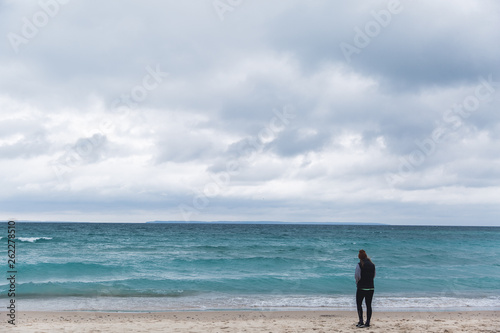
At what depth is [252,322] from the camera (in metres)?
11.2

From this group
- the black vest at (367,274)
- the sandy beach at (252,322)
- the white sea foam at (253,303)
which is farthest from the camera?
the white sea foam at (253,303)

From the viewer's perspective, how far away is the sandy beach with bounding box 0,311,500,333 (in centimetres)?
1016

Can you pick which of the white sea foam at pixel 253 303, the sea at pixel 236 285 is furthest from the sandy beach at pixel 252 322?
the sea at pixel 236 285

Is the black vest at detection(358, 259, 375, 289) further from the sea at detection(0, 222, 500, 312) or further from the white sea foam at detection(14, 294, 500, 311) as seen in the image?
the sea at detection(0, 222, 500, 312)

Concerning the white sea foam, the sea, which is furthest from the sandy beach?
the sea

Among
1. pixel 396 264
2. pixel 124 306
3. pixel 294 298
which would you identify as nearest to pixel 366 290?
pixel 294 298

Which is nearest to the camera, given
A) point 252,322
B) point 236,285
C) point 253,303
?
point 252,322

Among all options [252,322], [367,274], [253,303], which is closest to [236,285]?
[253,303]

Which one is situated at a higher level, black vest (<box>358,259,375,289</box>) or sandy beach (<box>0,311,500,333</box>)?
black vest (<box>358,259,375,289</box>)

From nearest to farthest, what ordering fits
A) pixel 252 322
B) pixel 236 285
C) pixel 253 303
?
pixel 252 322 → pixel 253 303 → pixel 236 285

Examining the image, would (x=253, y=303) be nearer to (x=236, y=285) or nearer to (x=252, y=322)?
(x=252, y=322)

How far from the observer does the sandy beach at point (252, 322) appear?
33.3 feet

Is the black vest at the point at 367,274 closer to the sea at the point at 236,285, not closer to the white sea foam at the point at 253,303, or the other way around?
the white sea foam at the point at 253,303

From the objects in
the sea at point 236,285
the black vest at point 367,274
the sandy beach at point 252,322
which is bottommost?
the sea at point 236,285
